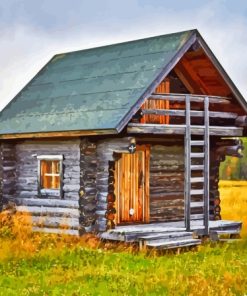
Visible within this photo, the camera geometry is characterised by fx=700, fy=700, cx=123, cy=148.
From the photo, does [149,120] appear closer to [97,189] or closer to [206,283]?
Answer: [97,189]

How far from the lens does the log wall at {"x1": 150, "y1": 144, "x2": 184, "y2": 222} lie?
2078 centimetres

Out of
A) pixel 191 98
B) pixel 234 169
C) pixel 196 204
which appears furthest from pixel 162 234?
pixel 234 169

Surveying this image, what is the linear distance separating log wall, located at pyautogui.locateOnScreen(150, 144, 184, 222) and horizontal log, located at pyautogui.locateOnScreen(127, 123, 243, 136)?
155 centimetres

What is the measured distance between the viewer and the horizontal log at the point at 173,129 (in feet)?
59.0

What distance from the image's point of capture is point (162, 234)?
59.3ft

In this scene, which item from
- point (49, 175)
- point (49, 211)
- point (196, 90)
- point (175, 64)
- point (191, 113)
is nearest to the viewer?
point (175, 64)

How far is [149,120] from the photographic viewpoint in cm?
2022

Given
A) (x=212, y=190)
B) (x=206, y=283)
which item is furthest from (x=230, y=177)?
(x=206, y=283)

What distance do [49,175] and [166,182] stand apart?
3612 millimetres

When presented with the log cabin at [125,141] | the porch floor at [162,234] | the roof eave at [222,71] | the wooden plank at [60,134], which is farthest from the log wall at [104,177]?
the roof eave at [222,71]

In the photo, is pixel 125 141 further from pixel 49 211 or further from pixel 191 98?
pixel 49 211

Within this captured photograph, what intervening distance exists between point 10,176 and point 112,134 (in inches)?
177

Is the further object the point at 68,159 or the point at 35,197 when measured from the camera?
the point at 35,197

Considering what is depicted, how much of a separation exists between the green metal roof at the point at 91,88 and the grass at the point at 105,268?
2968mm
